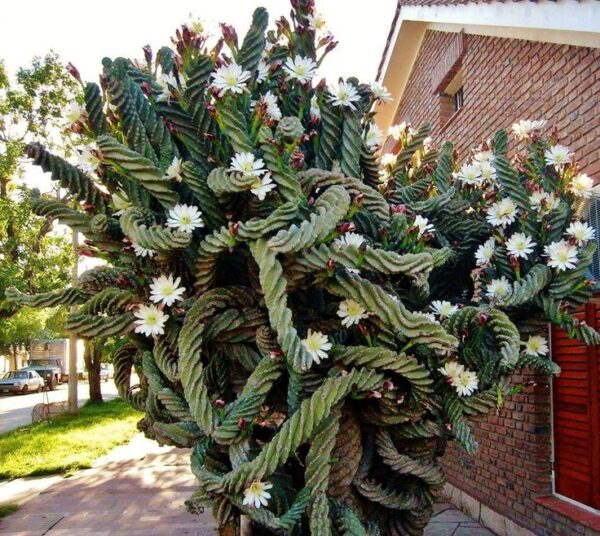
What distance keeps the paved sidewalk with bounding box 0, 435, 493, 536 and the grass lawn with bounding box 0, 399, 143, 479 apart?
0.58 metres

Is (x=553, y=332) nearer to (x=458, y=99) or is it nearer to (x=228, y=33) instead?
(x=228, y=33)

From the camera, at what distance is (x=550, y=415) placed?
5.03 meters

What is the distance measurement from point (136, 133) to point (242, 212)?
0.62m

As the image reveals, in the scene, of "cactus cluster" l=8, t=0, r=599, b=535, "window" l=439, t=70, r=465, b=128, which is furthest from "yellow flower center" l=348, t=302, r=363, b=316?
"window" l=439, t=70, r=465, b=128

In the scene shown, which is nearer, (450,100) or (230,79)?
(230,79)

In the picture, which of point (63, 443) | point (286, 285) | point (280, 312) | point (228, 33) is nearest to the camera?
point (280, 312)

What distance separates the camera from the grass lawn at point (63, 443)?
9.43m

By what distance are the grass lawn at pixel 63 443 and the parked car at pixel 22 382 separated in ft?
56.9

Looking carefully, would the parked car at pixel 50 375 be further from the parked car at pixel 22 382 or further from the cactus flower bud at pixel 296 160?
the cactus flower bud at pixel 296 160

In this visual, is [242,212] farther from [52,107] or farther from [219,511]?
[52,107]

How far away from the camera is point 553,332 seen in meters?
4.96

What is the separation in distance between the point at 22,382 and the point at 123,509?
1103 inches

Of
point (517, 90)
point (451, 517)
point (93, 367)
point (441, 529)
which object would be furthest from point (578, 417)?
point (93, 367)

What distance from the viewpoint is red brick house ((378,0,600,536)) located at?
14.4ft
